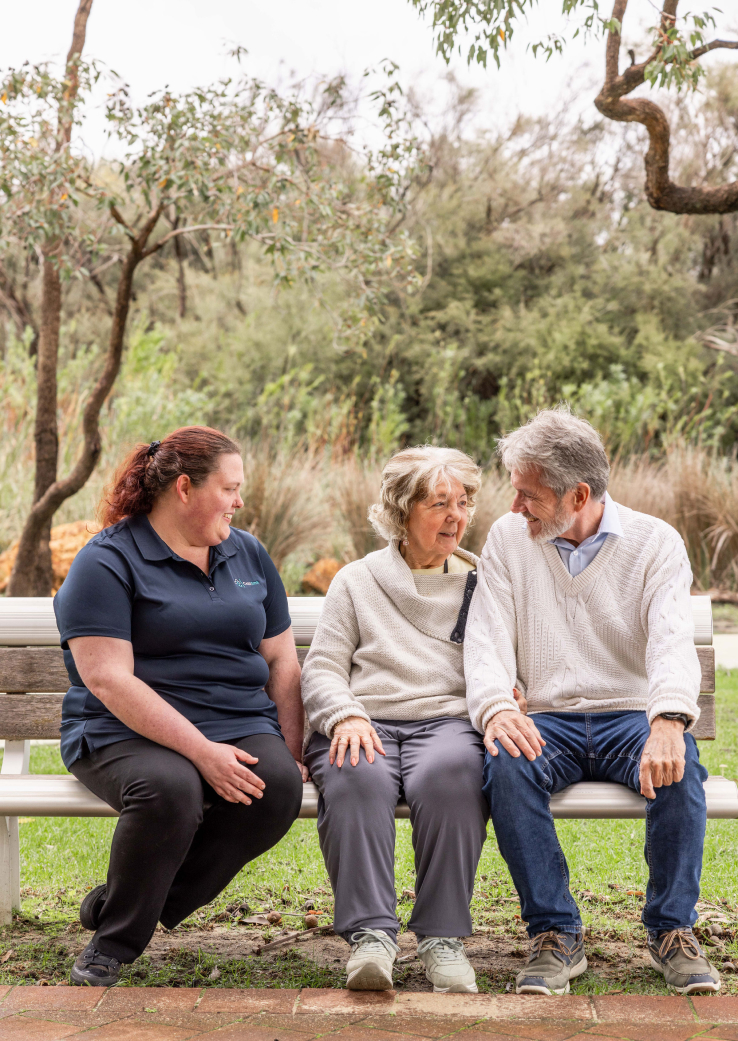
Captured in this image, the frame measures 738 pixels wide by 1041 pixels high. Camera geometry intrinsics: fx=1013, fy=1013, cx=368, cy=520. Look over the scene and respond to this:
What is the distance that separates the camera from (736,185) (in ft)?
14.5

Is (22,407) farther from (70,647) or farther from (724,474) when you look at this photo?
(70,647)

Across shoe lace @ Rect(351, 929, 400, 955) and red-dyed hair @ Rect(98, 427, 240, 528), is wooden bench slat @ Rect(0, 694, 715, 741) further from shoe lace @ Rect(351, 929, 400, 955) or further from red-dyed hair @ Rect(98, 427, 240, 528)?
shoe lace @ Rect(351, 929, 400, 955)

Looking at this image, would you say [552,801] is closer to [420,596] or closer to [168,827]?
[420,596]

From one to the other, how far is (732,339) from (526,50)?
1251 centimetres

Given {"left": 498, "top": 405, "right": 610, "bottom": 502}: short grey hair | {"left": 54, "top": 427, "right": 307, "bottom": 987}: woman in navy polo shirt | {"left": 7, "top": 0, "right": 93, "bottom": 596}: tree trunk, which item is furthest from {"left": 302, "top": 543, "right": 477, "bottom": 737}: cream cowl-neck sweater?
{"left": 7, "top": 0, "right": 93, "bottom": 596}: tree trunk

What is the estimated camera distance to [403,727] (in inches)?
102

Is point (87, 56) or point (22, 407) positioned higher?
point (87, 56)

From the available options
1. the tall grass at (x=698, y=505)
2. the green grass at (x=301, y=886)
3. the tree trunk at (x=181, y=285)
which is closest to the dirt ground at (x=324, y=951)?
the green grass at (x=301, y=886)

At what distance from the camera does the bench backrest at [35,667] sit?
282 centimetres

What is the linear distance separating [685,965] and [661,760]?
44cm

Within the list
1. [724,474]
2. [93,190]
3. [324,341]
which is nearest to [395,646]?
[93,190]

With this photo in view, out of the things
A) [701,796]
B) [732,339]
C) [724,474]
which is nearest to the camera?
[701,796]

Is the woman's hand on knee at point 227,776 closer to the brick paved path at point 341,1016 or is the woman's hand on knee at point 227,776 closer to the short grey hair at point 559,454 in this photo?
the brick paved path at point 341,1016

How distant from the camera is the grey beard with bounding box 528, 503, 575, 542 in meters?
2.72
